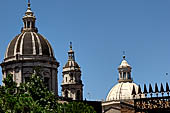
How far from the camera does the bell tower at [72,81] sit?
98.8 meters

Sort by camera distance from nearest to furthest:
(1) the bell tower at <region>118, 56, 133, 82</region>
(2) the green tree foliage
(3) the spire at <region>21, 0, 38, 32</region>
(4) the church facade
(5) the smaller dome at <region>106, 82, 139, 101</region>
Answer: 1. (2) the green tree foliage
2. (4) the church facade
3. (3) the spire at <region>21, 0, 38, 32</region>
4. (5) the smaller dome at <region>106, 82, 139, 101</region>
5. (1) the bell tower at <region>118, 56, 133, 82</region>

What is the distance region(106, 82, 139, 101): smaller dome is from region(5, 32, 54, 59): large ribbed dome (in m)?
35.3

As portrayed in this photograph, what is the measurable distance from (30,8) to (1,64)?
1167 cm

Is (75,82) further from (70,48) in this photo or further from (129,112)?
(129,112)

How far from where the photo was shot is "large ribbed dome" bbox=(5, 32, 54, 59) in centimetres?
8250

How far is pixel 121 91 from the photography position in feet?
385

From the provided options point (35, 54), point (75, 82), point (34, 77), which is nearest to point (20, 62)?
point (35, 54)

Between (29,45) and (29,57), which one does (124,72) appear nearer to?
(29,45)

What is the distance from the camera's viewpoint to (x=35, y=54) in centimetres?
8231

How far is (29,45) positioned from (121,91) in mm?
39351

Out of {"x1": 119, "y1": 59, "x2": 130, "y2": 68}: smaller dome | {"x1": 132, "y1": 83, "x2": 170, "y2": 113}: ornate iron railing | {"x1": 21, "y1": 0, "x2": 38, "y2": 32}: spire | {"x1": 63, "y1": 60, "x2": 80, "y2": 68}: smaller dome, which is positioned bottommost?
{"x1": 132, "y1": 83, "x2": 170, "y2": 113}: ornate iron railing

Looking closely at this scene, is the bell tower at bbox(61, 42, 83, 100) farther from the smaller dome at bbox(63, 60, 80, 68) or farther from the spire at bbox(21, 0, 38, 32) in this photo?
the spire at bbox(21, 0, 38, 32)

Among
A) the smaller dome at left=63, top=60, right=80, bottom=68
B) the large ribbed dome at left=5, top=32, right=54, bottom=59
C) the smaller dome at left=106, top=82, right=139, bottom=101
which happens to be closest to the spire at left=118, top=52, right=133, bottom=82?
the smaller dome at left=106, top=82, right=139, bottom=101

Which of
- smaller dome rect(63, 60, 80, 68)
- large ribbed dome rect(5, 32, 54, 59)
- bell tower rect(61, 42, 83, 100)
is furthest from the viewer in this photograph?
smaller dome rect(63, 60, 80, 68)
